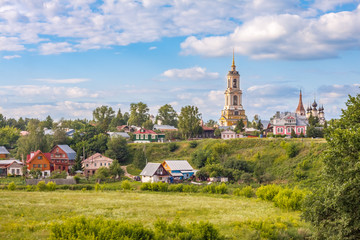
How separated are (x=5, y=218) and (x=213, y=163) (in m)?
41.5

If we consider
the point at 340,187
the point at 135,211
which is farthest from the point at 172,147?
the point at 340,187

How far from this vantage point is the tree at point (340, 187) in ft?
75.6

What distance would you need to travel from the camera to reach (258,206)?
40031 mm

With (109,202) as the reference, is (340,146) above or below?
above

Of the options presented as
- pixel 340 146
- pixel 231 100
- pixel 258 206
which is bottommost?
pixel 258 206

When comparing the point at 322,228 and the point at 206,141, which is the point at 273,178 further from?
the point at 322,228

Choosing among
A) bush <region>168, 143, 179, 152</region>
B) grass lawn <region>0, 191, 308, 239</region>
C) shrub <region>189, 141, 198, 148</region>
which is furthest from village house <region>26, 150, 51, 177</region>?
grass lawn <region>0, 191, 308, 239</region>

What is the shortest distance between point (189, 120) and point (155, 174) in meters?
31.8

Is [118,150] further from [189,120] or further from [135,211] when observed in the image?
[135,211]

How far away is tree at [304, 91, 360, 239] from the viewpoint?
75.6 feet

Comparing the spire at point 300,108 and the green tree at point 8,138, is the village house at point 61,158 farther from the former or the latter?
the spire at point 300,108

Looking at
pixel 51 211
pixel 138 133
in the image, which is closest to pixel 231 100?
pixel 138 133

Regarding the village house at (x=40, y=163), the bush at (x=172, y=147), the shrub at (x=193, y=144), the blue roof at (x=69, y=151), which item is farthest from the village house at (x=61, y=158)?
the shrub at (x=193, y=144)

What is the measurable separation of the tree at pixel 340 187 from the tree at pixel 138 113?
101m
